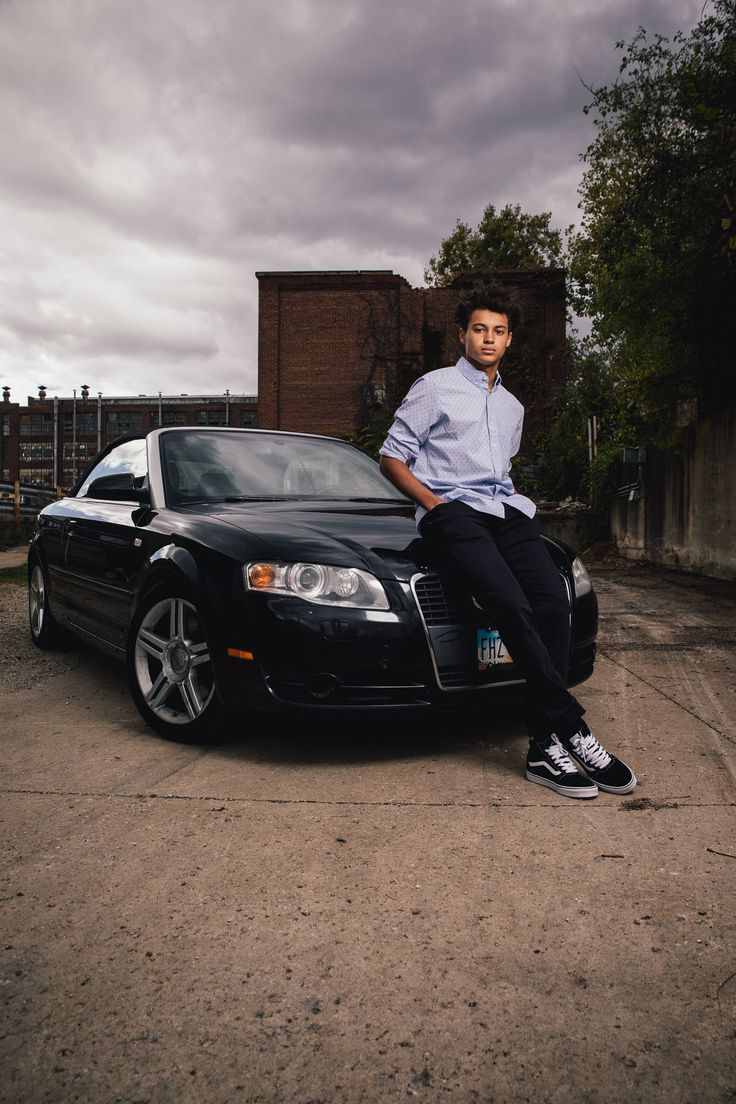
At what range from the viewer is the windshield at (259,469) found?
411 centimetres

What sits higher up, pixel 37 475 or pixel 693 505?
pixel 37 475

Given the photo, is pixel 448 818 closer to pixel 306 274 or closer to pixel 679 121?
pixel 679 121

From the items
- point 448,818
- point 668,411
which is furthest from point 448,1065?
point 668,411

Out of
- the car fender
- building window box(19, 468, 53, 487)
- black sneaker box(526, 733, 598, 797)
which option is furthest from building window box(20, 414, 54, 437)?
black sneaker box(526, 733, 598, 797)

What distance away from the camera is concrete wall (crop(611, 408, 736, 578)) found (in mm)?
11258

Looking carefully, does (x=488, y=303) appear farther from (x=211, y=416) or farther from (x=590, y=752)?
(x=211, y=416)

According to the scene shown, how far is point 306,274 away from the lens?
3400cm

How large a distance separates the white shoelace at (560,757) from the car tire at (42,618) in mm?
3609

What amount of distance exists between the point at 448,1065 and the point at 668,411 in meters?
13.1

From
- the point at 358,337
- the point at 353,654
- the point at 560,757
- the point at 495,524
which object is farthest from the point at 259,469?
the point at 358,337

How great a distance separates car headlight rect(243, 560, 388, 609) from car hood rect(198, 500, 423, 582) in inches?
1.3

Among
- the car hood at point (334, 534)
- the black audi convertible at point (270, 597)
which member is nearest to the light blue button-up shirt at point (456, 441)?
the car hood at point (334, 534)

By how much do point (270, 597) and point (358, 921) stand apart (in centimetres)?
130

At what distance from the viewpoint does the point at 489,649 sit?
10.4 feet
